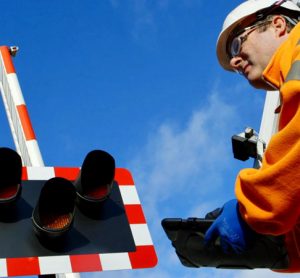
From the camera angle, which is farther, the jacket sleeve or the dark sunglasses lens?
the dark sunglasses lens

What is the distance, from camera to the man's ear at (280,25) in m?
2.44

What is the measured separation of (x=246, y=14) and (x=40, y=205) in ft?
3.84

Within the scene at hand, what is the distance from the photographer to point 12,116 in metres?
4.71

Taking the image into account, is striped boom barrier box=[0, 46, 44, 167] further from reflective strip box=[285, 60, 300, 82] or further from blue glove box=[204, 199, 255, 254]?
reflective strip box=[285, 60, 300, 82]

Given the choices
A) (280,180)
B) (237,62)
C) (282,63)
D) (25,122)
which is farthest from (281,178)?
(25,122)

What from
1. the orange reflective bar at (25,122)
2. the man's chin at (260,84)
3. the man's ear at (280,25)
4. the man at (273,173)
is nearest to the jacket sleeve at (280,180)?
the man at (273,173)

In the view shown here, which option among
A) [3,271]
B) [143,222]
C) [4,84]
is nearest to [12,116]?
[4,84]

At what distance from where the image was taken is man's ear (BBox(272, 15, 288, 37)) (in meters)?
2.44

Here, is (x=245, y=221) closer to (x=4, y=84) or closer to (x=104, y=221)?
(x=104, y=221)

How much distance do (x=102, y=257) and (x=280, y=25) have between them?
47.3 inches

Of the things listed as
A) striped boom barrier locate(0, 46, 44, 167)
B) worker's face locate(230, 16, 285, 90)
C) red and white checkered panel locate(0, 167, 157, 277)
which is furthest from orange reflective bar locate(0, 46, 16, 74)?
worker's face locate(230, 16, 285, 90)

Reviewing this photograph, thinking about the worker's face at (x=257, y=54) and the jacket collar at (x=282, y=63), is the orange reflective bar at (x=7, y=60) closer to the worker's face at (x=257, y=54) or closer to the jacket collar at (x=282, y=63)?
the worker's face at (x=257, y=54)

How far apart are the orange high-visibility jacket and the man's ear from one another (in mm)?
450

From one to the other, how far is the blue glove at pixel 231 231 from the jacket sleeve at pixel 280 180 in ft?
0.25
